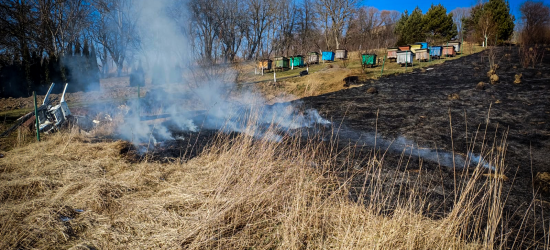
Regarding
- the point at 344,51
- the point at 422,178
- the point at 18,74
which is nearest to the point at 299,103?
the point at 422,178

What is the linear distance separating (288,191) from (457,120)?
724 centimetres

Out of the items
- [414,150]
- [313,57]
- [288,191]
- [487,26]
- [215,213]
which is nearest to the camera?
[215,213]

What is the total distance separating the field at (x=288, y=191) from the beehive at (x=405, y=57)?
1020 cm

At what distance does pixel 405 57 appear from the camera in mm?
18250

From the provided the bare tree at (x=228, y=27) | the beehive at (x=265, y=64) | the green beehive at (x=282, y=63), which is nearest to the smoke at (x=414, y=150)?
the bare tree at (x=228, y=27)

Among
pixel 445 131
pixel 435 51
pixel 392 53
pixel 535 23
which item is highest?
pixel 535 23

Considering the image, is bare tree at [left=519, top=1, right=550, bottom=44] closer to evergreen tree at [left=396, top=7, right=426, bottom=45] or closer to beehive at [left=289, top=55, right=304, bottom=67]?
evergreen tree at [left=396, top=7, right=426, bottom=45]

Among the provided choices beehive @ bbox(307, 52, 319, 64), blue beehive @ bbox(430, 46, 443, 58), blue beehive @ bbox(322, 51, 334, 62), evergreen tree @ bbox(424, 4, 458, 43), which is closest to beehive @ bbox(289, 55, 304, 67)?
beehive @ bbox(307, 52, 319, 64)

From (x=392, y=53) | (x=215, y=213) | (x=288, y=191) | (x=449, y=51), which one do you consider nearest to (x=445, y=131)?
(x=288, y=191)

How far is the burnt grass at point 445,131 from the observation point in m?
3.65

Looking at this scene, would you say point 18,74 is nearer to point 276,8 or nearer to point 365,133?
point 365,133

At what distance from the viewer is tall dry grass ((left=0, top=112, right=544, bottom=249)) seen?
8.15 ft

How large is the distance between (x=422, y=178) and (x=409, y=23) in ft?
104

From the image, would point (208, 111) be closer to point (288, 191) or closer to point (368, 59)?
point (288, 191)
